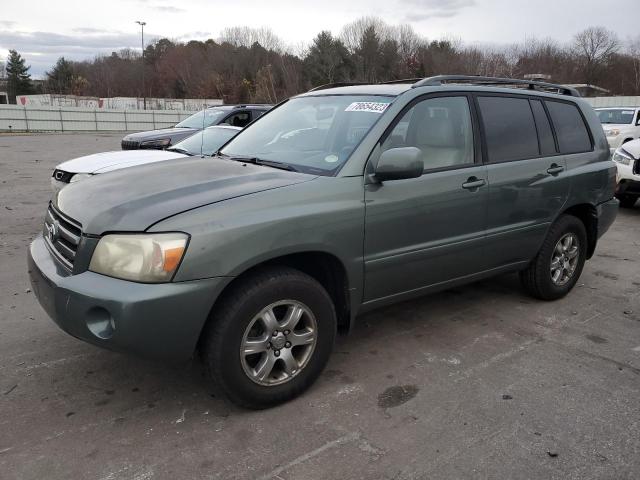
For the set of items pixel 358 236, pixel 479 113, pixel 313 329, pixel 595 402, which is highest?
pixel 479 113

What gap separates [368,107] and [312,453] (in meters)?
2.17

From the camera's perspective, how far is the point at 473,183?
12.4ft

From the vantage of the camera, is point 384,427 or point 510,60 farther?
point 510,60

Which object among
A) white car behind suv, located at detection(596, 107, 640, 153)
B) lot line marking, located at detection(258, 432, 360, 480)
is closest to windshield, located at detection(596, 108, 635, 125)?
white car behind suv, located at detection(596, 107, 640, 153)

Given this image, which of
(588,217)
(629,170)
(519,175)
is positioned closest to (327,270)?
(519,175)

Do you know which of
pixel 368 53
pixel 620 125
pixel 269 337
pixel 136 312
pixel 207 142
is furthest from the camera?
pixel 368 53

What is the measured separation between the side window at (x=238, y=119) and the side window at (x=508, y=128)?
768 cm

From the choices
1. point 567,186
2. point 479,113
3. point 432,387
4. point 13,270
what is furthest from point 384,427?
point 13,270

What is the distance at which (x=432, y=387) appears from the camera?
3.27 metres

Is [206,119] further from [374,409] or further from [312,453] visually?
[312,453]

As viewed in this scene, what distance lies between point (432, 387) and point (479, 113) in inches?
78.3

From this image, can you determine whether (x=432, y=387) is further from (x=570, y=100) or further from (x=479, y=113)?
(x=570, y=100)

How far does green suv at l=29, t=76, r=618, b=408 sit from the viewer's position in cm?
260

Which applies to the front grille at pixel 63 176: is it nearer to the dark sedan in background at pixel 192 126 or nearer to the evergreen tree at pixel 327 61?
the dark sedan in background at pixel 192 126
